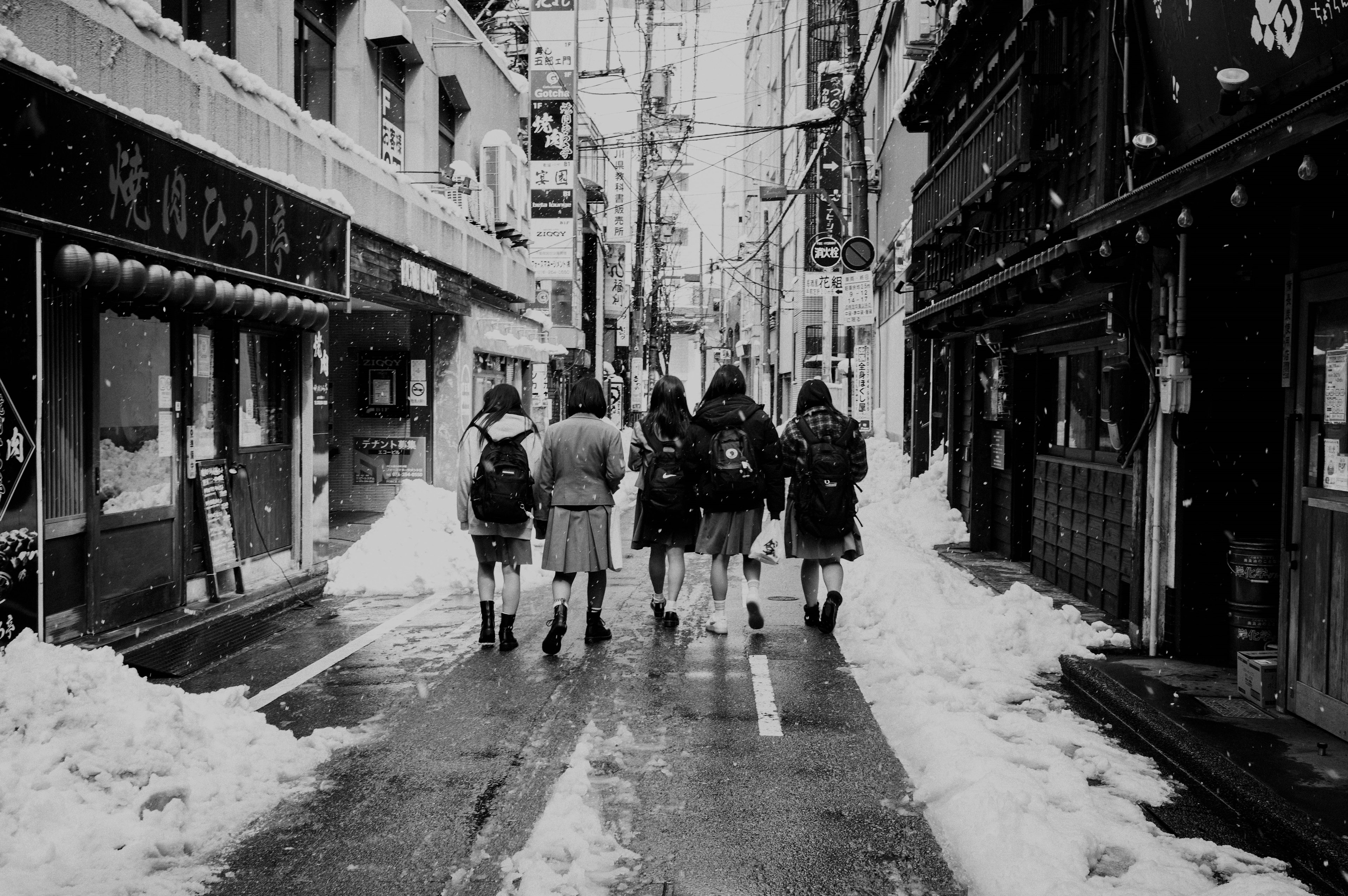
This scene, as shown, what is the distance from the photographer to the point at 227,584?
10.3 m

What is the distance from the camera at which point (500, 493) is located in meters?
8.07

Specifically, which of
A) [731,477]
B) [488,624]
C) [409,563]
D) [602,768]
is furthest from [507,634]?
[409,563]

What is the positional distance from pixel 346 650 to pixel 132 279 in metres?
3.20

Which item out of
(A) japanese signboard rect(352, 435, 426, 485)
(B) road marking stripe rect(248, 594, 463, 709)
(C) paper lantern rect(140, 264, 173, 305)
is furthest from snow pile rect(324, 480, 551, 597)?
(A) japanese signboard rect(352, 435, 426, 485)

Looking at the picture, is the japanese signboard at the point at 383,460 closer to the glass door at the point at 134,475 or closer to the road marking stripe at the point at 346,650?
the road marking stripe at the point at 346,650

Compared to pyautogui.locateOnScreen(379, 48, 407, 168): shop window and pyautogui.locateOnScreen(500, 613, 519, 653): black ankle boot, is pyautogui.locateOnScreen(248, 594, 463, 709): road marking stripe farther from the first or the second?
pyautogui.locateOnScreen(379, 48, 407, 168): shop window

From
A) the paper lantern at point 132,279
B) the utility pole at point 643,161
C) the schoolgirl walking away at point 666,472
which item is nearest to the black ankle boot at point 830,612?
the schoolgirl walking away at point 666,472

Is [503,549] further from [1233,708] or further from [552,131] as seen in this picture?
[552,131]

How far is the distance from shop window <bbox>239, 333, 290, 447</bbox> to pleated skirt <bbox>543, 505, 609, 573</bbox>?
13.0 feet

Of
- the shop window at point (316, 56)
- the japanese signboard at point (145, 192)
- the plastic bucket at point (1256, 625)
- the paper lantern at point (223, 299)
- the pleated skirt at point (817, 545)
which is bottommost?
the plastic bucket at point (1256, 625)

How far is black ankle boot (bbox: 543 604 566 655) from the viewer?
818cm

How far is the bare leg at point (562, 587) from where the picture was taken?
8383 mm

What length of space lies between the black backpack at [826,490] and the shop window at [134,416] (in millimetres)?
5435

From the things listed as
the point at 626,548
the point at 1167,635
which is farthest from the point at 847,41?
the point at 1167,635
